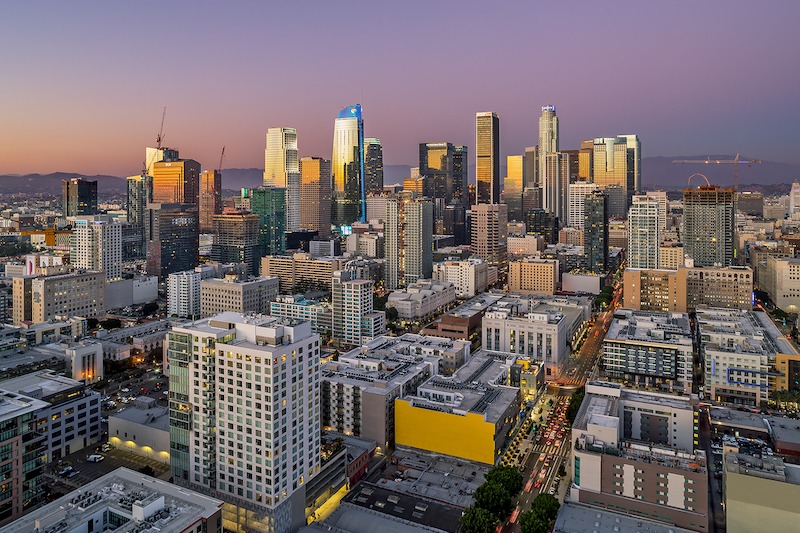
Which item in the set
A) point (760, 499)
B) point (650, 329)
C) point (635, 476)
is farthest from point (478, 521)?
point (650, 329)

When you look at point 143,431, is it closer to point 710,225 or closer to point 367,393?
point 367,393

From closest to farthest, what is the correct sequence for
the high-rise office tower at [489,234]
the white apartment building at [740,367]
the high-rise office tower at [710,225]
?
the white apartment building at [740,367], the high-rise office tower at [710,225], the high-rise office tower at [489,234]

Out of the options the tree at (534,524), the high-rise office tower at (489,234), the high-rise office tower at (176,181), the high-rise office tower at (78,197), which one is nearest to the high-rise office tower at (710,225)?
the high-rise office tower at (489,234)

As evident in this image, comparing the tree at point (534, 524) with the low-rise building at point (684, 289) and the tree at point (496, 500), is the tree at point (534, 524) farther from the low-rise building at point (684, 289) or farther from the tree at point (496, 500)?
the low-rise building at point (684, 289)

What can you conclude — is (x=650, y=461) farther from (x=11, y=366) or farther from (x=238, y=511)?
(x=11, y=366)

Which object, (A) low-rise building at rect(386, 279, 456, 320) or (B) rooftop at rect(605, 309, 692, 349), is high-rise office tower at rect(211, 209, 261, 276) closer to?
(A) low-rise building at rect(386, 279, 456, 320)

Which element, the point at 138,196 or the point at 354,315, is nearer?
the point at 354,315
